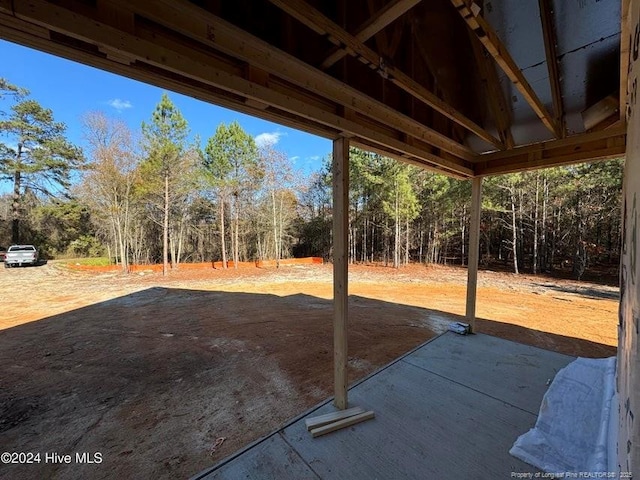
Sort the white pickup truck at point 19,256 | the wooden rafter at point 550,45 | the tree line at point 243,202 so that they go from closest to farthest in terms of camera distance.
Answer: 1. the wooden rafter at point 550,45
2. the tree line at point 243,202
3. the white pickup truck at point 19,256

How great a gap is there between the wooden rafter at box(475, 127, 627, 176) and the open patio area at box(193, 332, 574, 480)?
2.36 meters

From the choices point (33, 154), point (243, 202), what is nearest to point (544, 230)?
point (243, 202)

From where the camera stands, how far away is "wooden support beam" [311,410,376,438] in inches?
78.3

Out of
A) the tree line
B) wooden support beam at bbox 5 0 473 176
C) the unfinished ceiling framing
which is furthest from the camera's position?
the tree line

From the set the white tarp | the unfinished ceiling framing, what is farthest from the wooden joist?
the unfinished ceiling framing

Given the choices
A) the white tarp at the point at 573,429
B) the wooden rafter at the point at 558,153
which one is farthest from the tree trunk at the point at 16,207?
the white tarp at the point at 573,429

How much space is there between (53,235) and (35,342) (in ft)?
55.6

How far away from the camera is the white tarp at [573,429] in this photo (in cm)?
162

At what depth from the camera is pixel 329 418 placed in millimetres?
2113

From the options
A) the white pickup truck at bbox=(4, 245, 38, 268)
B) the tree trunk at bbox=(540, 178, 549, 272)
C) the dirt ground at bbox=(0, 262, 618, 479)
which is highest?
the tree trunk at bbox=(540, 178, 549, 272)

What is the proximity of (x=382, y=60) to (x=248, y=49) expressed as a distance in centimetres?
78

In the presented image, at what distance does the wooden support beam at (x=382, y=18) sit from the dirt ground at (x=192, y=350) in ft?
10.0

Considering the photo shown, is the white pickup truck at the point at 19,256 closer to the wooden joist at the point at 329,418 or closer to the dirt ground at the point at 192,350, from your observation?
the dirt ground at the point at 192,350

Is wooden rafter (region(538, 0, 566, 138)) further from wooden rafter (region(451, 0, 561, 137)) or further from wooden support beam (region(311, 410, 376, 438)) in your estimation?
wooden support beam (region(311, 410, 376, 438))
